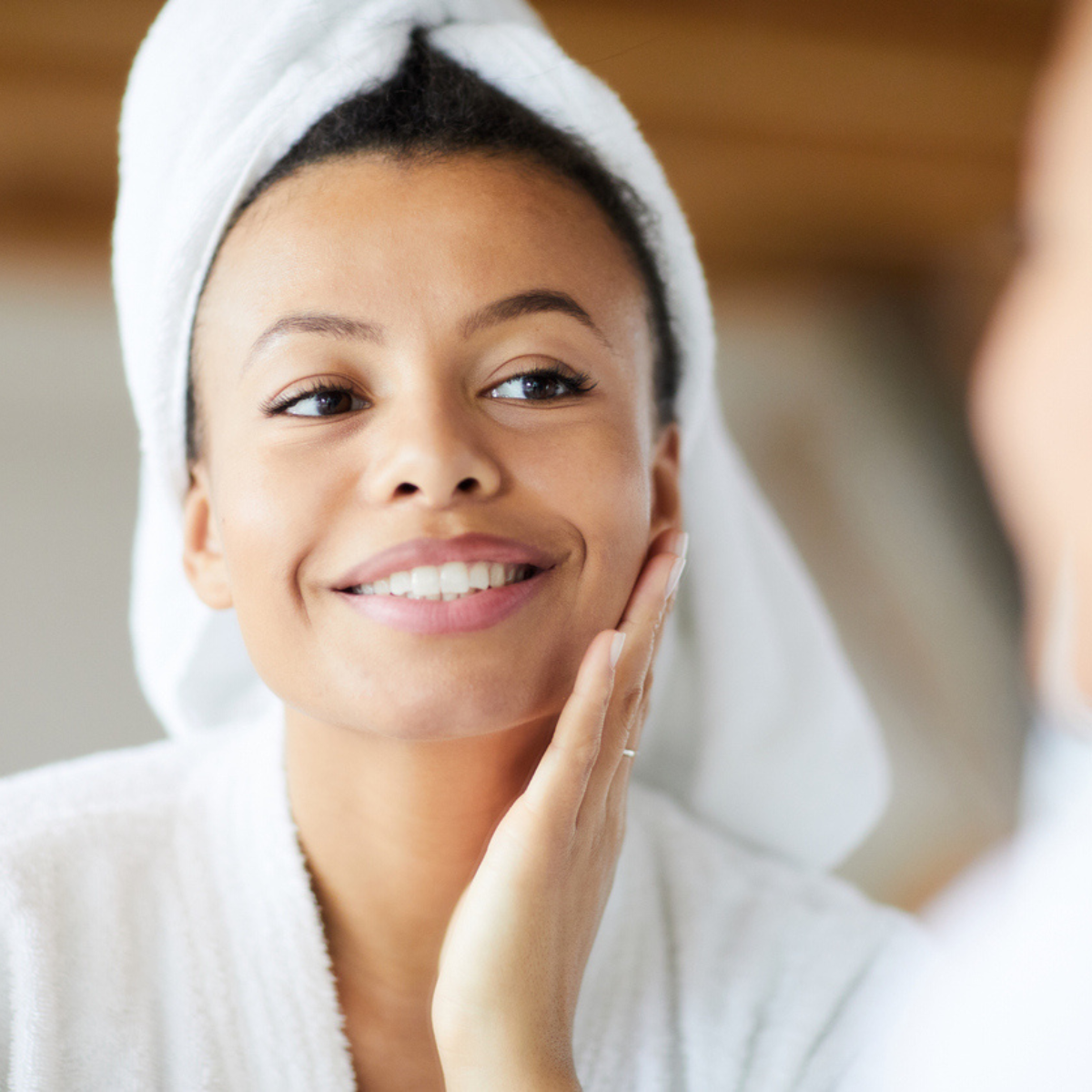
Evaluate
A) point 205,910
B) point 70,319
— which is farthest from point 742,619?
point 70,319

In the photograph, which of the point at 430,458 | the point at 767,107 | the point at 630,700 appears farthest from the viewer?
the point at 767,107

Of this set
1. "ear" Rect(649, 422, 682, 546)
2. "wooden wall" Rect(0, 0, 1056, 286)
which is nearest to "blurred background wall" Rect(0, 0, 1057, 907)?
"wooden wall" Rect(0, 0, 1056, 286)

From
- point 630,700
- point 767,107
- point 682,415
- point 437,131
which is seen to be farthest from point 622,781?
point 767,107

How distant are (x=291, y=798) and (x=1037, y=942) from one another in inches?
17.8

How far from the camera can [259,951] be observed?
1.87 feet

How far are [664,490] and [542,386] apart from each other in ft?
0.49

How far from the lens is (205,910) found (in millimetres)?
581

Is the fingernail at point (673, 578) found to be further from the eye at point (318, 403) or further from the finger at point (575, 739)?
the eye at point (318, 403)

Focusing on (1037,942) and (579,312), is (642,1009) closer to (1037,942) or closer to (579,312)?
(1037,942)

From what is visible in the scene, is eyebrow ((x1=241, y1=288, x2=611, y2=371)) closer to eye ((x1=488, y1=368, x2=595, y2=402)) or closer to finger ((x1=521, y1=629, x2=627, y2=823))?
eye ((x1=488, y1=368, x2=595, y2=402))

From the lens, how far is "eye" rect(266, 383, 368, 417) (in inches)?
19.6

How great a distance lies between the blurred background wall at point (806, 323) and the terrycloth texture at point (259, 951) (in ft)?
0.32

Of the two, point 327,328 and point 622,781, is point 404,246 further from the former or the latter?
point 622,781

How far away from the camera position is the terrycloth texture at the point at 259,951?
0.53m
